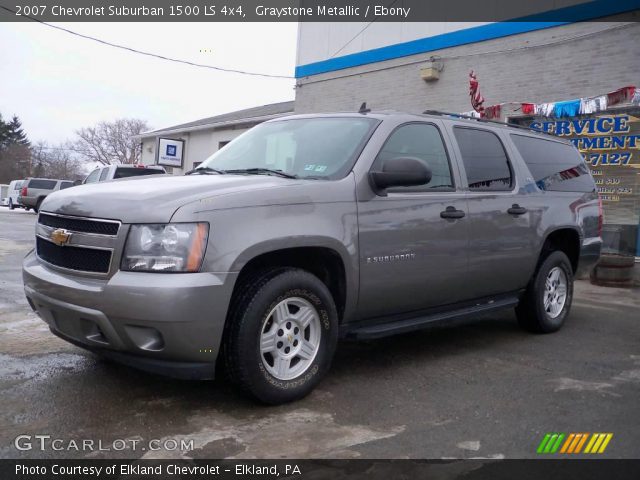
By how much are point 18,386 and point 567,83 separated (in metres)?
10.6

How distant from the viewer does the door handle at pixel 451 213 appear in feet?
14.6

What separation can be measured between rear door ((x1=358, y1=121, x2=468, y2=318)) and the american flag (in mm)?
7880

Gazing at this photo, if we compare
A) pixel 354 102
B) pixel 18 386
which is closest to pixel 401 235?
pixel 18 386

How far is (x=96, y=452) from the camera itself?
289 cm

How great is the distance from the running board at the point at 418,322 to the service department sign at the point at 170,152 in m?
24.0

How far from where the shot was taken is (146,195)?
11.0 feet

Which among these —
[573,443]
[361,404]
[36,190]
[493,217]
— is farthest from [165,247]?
[36,190]

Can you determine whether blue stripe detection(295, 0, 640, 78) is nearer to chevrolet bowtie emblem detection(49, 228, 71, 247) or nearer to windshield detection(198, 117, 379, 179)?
windshield detection(198, 117, 379, 179)

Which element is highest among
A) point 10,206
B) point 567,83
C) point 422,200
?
point 567,83

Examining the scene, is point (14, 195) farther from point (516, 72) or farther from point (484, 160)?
point (484, 160)

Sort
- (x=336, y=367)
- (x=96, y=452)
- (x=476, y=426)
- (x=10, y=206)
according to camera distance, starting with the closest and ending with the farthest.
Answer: (x=96, y=452)
(x=476, y=426)
(x=336, y=367)
(x=10, y=206)

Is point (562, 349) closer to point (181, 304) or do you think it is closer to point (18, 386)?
point (181, 304)

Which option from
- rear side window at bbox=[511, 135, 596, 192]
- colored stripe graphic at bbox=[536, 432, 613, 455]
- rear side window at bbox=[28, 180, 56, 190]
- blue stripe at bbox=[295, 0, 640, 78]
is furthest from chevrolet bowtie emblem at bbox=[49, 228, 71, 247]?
rear side window at bbox=[28, 180, 56, 190]

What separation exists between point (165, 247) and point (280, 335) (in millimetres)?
902
